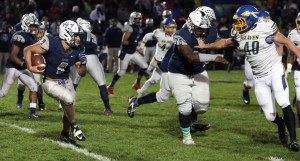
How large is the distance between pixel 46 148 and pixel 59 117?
109 inches

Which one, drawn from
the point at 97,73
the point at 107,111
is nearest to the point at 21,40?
the point at 97,73

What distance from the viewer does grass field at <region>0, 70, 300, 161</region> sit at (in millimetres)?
7305

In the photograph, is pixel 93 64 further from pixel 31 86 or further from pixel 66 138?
pixel 66 138

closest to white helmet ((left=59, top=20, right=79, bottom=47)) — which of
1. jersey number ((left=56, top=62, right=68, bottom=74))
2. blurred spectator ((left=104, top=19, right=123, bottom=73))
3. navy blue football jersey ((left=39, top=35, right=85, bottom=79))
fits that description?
navy blue football jersey ((left=39, top=35, right=85, bottom=79))

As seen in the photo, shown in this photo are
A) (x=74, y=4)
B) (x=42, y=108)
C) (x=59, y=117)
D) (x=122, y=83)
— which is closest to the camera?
(x=59, y=117)

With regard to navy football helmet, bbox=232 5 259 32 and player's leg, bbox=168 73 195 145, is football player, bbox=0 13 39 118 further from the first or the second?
navy football helmet, bbox=232 5 259 32

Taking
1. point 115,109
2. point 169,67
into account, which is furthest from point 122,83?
point 169,67

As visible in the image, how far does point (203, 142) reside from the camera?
8.30 meters

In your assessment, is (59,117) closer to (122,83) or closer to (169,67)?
(169,67)

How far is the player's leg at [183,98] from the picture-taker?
8156 millimetres

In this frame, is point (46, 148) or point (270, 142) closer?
point (46, 148)

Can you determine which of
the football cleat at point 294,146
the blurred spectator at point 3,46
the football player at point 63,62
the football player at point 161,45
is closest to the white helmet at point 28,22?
the football player at point 63,62

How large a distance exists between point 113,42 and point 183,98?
1302 cm

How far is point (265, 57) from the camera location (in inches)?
303
